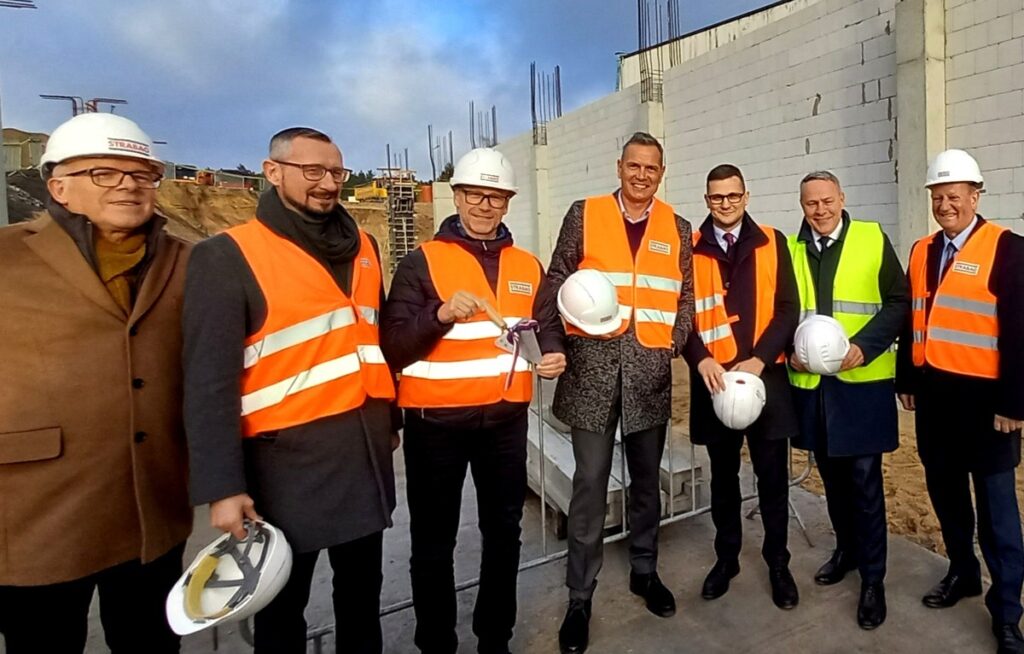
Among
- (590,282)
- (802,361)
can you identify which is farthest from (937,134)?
(590,282)

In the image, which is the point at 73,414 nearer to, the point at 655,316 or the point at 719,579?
the point at 655,316

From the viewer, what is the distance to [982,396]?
2.63 m

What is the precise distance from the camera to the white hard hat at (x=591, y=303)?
252cm

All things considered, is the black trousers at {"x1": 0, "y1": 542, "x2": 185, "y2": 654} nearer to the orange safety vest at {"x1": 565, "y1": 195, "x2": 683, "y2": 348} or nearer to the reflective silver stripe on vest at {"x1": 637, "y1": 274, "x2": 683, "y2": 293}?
the orange safety vest at {"x1": 565, "y1": 195, "x2": 683, "y2": 348}

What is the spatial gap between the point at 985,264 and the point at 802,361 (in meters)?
0.81

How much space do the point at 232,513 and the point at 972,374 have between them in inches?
111

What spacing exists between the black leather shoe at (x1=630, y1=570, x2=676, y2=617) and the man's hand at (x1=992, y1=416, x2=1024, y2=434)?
1535mm

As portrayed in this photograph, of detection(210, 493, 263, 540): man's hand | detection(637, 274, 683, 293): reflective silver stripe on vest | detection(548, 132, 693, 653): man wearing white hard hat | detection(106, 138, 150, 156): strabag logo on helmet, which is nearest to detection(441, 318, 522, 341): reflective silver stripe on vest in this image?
detection(548, 132, 693, 653): man wearing white hard hat

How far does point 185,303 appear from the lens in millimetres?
1780

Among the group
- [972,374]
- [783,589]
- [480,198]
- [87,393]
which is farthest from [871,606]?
[87,393]

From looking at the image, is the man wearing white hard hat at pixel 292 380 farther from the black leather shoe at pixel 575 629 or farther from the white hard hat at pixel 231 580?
the black leather shoe at pixel 575 629

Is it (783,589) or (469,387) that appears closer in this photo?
(469,387)

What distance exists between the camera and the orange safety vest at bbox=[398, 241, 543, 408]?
2.35 m

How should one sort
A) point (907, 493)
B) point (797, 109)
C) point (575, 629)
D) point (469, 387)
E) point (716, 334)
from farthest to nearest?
1. point (797, 109)
2. point (907, 493)
3. point (716, 334)
4. point (575, 629)
5. point (469, 387)
